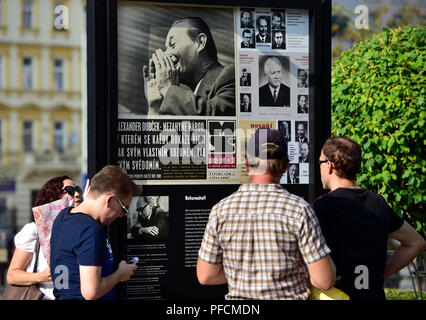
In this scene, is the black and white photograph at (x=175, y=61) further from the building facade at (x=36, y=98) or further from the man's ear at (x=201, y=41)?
the building facade at (x=36, y=98)

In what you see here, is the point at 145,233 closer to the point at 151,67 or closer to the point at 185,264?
the point at 185,264

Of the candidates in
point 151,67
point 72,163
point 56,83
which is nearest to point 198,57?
point 151,67

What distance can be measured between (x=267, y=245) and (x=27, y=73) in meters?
49.4

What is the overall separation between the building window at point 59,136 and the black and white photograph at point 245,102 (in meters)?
45.9

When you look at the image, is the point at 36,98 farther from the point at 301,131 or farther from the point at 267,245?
the point at 267,245

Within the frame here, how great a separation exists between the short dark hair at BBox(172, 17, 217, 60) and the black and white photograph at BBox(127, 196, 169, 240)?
102 centimetres

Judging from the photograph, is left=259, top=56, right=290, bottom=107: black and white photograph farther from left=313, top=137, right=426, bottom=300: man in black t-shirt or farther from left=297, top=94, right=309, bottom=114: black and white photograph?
left=313, top=137, right=426, bottom=300: man in black t-shirt

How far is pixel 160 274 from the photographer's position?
174 inches

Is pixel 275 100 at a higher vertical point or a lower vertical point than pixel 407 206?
higher

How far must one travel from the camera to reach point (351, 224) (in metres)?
3.72

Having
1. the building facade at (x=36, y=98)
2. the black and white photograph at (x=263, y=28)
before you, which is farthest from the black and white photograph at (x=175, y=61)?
the building facade at (x=36, y=98)

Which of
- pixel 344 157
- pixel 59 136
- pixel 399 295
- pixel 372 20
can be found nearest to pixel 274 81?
pixel 344 157

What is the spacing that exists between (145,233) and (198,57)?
1219mm

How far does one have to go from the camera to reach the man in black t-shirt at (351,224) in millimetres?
3705
